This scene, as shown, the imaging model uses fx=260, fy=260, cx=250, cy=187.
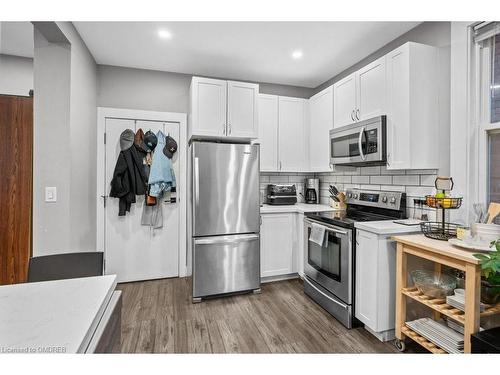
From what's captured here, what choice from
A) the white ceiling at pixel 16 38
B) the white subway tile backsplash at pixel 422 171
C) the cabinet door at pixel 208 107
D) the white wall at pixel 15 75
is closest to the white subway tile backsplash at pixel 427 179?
the white subway tile backsplash at pixel 422 171

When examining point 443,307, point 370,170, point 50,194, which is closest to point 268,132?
point 370,170

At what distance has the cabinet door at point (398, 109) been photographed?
2057mm

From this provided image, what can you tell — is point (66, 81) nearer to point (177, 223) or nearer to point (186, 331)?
point (177, 223)

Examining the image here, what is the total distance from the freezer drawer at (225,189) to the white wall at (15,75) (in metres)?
2.04

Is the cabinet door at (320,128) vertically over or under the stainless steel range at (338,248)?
over

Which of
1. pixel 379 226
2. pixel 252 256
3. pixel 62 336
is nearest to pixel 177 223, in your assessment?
pixel 252 256

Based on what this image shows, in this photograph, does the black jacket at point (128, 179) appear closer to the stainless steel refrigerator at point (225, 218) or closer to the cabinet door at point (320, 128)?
the stainless steel refrigerator at point (225, 218)

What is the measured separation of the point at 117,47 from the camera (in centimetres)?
263

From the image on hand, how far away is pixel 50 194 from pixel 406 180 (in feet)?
10.1

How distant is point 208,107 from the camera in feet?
9.37

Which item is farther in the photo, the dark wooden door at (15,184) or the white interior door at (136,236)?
the white interior door at (136,236)

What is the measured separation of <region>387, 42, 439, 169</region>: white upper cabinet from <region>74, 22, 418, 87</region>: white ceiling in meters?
0.42

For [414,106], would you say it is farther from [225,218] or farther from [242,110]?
[225,218]
